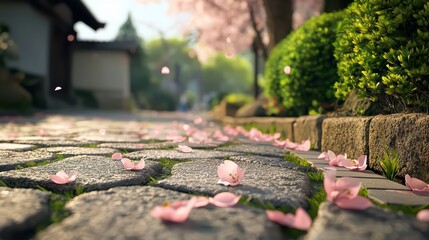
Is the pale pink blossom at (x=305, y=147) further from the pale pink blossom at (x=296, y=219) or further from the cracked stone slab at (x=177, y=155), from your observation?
the pale pink blossom at (x=296, y=219)

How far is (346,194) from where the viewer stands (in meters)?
1.32

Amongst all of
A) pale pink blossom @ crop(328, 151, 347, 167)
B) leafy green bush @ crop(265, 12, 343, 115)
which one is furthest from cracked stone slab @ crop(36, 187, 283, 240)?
leafy green bush @ crop(265, 12, 343, 115)

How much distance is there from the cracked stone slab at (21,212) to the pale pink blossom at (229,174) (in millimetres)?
699

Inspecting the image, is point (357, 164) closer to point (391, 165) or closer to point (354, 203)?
point (391, 165)

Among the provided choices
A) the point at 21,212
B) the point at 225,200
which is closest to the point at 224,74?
the point at 225,200

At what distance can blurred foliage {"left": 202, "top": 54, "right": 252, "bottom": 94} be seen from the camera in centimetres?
6000

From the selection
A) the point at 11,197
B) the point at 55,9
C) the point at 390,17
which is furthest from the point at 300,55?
the point at 55,9

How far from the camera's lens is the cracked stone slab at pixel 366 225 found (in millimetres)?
1044

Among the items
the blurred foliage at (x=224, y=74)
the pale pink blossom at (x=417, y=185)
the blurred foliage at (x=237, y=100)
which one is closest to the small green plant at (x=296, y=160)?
the pale pink blossom at (x=417, y=185)

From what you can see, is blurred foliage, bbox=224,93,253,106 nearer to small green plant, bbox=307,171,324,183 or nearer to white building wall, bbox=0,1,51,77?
white building wall, bbox=0,1,51,77

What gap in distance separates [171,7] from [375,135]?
669 inches

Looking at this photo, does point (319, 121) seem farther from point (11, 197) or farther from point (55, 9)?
point (55, 9)

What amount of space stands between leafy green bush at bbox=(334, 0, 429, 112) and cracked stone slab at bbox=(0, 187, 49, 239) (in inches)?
72.0

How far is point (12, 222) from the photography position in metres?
1.10
